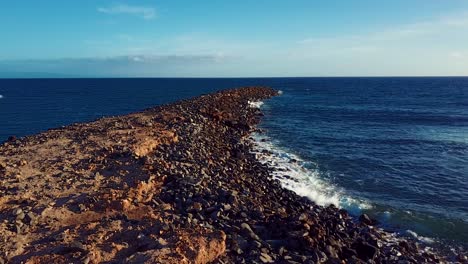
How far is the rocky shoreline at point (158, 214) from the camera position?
1184 cm

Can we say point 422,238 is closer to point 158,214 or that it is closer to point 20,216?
point 158,214

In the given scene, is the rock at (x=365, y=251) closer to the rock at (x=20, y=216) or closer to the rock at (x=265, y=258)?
the rock at (x=265, y=258)

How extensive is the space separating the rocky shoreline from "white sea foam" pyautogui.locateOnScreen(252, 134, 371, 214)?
109cm

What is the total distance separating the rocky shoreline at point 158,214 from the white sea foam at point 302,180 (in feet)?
3.57

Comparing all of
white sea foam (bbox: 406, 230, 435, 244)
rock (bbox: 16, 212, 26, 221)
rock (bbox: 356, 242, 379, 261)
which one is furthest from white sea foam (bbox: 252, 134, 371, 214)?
rock (bbox: 16, 212, 26, 221)

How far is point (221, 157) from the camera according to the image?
2656 cm

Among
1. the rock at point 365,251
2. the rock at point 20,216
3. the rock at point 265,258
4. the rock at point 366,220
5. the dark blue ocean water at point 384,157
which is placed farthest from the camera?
the dark blue ocean water at point 384,157

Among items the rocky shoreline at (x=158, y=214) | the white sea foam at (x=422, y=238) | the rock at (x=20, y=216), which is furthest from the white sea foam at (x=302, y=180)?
the rock at (x=20, y=216)

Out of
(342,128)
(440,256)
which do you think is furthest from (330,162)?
(342,128)

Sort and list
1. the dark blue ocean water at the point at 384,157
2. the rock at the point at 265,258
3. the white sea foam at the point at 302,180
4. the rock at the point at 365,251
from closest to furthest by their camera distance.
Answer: the rock at the point at 265,258 < the rock at the point at 365,251 < the dark blue ocean water at the point at 384,157 < the white sea foam at the point at 302,180

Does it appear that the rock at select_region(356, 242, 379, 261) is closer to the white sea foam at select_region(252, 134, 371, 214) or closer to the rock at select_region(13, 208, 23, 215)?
the white sea foam at select_region(252, 134, 371, 214)

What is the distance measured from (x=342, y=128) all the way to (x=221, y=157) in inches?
941

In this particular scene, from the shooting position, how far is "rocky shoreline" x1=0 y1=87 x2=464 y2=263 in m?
11.8

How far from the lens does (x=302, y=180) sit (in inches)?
971
